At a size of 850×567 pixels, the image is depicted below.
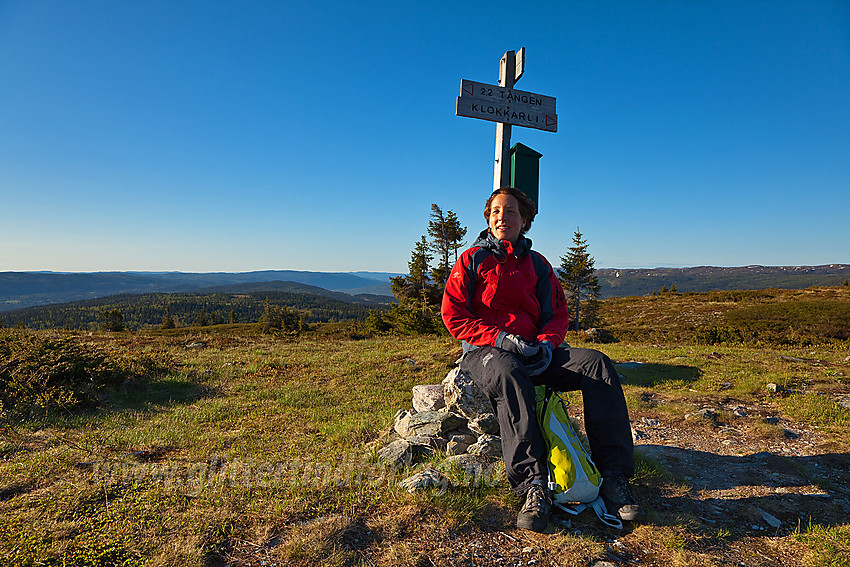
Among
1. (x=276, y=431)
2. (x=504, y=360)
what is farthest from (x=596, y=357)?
(x=276, y=431)

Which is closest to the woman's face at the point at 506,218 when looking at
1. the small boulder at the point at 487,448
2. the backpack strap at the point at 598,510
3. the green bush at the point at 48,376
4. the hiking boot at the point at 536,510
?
the small boulder at the point at 487,448

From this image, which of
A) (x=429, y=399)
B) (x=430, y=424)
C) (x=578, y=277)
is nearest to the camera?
(x=430, y=424)

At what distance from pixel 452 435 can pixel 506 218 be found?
8.16 feet

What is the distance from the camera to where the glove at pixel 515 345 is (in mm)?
3445

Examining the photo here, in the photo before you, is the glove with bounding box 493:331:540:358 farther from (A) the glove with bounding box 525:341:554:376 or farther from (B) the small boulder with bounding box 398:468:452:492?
(B) the small boulder with bounding box 398:468:452:492

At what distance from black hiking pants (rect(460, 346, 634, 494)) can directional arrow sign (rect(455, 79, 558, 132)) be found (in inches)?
139

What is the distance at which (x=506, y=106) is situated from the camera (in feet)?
18.2

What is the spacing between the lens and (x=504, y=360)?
341cm

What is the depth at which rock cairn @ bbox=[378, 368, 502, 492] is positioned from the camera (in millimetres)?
3781

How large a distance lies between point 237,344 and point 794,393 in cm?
1771

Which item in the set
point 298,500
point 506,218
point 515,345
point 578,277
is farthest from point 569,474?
point 578,277

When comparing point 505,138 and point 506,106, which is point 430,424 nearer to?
point 505,138

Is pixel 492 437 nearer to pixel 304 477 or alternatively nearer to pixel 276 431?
pixel 304 477

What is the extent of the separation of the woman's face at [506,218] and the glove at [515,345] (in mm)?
1015
